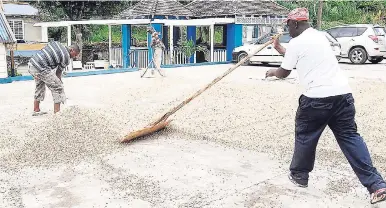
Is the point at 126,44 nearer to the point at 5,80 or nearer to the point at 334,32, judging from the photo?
the point at 5,80

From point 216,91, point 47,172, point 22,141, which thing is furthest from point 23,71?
point 47,172

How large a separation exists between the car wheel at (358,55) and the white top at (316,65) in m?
14.9

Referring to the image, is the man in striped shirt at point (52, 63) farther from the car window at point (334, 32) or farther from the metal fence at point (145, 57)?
the car window at point (334, 32)

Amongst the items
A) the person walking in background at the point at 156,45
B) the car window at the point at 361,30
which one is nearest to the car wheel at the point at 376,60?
the car window at the point at 361,30

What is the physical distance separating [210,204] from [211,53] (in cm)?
1782

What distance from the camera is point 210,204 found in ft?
13.5

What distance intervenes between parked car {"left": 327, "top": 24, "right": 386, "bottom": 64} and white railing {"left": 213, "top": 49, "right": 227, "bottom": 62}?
530 centimetres

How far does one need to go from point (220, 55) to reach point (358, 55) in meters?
6.31

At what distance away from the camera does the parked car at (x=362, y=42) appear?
17734 mm

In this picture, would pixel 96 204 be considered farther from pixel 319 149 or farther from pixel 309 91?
pixel 319 149

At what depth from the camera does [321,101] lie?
4.14 metres

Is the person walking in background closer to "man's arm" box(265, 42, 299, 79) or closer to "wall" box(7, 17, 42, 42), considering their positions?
"man's arm" box(265, 42, 299, 79)

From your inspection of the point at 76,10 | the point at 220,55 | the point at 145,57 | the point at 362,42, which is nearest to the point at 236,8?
the point at 220,55

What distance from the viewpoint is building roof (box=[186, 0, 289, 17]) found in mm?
21891
